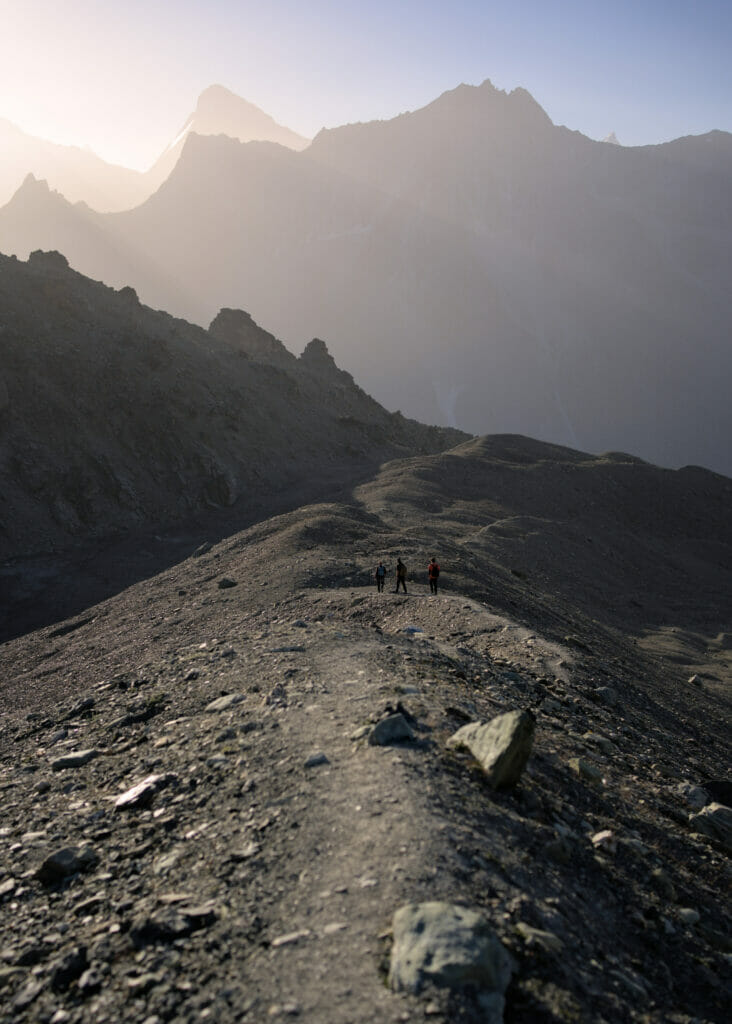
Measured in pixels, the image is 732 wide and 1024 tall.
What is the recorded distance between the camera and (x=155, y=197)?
199375 mm

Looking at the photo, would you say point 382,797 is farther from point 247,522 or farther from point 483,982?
point 247,522

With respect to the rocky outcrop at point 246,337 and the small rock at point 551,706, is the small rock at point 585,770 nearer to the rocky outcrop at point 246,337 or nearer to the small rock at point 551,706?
the small rock at point 551,706

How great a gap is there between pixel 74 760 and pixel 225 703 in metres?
2.44

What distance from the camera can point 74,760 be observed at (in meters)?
10.3

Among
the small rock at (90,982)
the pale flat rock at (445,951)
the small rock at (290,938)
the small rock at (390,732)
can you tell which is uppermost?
the small rock at (390,732)

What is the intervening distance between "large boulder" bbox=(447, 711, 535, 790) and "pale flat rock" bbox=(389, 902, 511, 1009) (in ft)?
8.11

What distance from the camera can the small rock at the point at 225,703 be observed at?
10.6 metres

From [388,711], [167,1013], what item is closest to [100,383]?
[388,711]

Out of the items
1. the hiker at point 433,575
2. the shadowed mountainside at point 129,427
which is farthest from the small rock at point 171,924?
the shadowed mountainside at point 129,427

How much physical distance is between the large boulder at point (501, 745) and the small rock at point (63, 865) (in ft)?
14.0

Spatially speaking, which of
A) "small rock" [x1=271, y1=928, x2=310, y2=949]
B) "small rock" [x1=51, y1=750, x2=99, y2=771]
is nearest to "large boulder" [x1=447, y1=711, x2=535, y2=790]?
"small rock" [x1=271, y1=928, x2=310, y2=949]

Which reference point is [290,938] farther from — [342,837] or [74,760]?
[74,760]

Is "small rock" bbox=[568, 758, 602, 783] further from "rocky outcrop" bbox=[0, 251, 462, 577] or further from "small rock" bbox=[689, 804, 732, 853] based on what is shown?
"rocky outcrop" bbox=[0, 251, 462, 577]

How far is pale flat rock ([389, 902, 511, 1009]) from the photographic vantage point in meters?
4.48
